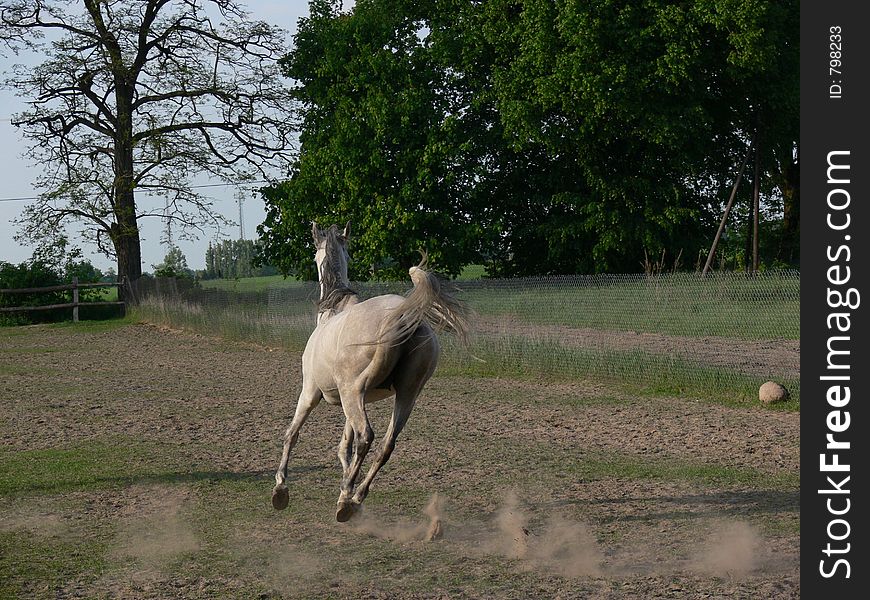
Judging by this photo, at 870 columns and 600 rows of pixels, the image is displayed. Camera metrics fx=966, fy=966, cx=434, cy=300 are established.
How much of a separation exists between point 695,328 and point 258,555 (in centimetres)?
901

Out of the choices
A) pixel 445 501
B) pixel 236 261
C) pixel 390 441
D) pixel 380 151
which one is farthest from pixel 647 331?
pixel 236 261

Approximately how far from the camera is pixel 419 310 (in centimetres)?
616

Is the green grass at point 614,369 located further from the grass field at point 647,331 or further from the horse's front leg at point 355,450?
the horse's front leg at point 355,450

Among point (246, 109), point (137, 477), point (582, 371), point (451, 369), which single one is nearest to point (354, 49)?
point (246, 109)

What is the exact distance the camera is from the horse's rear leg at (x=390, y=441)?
6.27 m

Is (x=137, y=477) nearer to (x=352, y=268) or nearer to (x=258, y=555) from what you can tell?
(x=258, y=555)

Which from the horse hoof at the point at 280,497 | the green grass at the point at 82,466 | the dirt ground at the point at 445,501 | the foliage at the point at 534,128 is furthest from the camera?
the foliage at the point at 534,128

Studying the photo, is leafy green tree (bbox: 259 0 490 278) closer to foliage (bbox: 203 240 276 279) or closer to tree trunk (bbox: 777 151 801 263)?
foliage (bbox: 203 240 276 279)

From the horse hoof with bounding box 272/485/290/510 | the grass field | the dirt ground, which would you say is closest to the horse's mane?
the horse hoof with bounding box 272/485/290/510

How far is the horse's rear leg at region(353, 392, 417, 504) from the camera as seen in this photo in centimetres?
627

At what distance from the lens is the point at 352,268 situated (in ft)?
94.0

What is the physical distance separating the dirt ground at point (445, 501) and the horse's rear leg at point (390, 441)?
12.6 inches

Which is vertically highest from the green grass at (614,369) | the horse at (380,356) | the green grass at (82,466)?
the horse at (380,356)

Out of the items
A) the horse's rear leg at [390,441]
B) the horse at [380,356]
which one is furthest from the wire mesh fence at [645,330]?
the horse's rear leg at [390,441]
